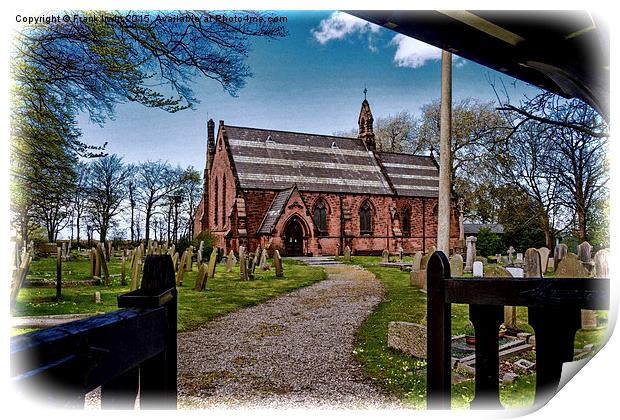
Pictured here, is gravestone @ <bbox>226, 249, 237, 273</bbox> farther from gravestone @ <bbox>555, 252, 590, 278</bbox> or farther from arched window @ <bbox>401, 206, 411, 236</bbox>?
gravestone @ <bbox>555, 252, 590, 278</bbox>

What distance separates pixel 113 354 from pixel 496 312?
3.26 feet

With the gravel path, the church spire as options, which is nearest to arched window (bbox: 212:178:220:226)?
the gravel path

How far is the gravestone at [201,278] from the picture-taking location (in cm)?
235

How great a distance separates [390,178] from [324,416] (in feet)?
4.50

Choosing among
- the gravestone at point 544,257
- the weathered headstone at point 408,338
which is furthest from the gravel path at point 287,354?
the gravestone at point 544,257

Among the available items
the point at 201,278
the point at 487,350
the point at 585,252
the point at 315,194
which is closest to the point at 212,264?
the point at 201,278

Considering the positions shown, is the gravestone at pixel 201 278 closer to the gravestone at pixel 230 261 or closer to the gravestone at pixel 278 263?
the gravestone at pixel 230 261

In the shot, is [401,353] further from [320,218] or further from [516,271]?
[320,218]

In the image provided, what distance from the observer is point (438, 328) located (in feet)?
4.39

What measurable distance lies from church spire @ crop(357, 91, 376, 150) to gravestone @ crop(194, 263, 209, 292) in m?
1.02

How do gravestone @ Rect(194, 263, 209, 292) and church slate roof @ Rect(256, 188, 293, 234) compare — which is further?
church slate roof @ Rect(256, 188, 293, 234)

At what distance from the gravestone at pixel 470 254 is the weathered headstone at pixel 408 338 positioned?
46cm

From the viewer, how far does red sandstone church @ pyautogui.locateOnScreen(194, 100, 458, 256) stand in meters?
2.42

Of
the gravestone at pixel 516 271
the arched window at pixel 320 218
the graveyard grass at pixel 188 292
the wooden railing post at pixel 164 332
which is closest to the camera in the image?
the wooden railing post at pixel 164 332
